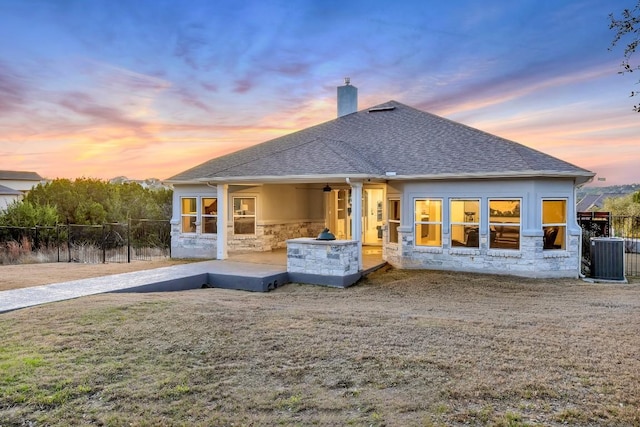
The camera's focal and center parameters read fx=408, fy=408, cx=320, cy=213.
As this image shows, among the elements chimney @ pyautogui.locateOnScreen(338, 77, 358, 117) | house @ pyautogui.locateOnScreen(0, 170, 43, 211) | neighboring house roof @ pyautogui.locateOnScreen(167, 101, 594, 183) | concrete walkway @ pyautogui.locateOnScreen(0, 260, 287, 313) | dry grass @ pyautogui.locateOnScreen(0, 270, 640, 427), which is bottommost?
dry grass @ pyautogui.locateOnScreen(0, 270, 640, 427)

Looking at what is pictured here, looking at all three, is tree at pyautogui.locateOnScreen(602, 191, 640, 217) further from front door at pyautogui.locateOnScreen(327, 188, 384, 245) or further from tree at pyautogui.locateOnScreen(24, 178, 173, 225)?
tree at pyautogui.locateOnScreen(24, 178, 173, 225)

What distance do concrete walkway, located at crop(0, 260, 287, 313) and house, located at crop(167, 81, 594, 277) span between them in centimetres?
223

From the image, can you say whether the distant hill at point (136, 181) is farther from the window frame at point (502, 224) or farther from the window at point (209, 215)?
the window frame at point (502, 224)

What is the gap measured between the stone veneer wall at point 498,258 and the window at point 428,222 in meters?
0.20

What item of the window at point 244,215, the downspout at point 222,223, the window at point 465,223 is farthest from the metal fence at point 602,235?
the downspout at point 222,223

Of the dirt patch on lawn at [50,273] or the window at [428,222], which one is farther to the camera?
the window at [428,222]

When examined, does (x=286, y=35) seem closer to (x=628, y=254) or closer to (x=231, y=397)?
(x=231, y=397)

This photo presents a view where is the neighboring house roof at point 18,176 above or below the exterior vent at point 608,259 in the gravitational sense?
above

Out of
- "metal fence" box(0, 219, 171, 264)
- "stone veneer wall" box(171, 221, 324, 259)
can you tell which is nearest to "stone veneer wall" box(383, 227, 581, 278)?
"stone veneer wall" box(171, 221, 324, 259)

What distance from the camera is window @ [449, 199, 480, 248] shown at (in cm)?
1124

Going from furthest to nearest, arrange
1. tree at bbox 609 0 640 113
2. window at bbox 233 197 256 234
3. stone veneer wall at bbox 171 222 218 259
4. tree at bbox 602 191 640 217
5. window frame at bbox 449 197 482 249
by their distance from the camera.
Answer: tree at bbox 602 191 640 217 → window at bbox 233 197 256 234 → stone veneer wall at bbox 171 222 218 259 → window frame at bbox 449 197 482 249 → tree at bbox 609 0 640 113

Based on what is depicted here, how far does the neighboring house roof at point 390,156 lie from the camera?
1077 cm

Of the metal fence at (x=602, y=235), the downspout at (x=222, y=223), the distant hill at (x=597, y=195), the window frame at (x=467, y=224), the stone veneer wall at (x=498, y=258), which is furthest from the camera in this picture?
the distant hill at (x=597, y=195)

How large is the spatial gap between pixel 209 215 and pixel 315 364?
33.5ft
